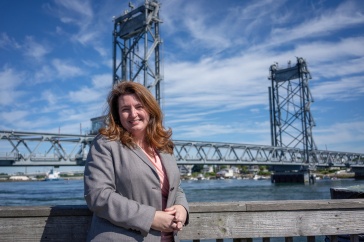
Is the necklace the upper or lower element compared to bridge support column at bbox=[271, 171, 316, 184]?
upper

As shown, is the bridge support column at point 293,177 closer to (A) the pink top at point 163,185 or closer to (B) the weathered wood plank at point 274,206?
(B) the weathered wood plank at point 274,206

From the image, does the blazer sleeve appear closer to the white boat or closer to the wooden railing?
the wooden railing

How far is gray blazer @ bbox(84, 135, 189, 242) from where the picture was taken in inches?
77.0

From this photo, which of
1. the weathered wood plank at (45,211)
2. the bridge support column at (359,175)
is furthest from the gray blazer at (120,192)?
the bridge support column at (359,175)

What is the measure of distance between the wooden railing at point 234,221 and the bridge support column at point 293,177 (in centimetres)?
6198

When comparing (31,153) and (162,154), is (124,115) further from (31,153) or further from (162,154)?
(31,153)

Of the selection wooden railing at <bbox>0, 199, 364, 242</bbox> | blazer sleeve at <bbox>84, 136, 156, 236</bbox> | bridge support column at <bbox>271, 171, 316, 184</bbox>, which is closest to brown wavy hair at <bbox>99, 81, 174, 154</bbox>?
blazer sleeve at <bbox>84, 136, 156, 236</bbox>

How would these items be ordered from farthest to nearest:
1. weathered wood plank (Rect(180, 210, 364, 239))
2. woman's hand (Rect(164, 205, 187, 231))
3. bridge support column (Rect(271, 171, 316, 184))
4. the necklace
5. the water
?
bridge support column (Rect(271, 171, 316, 184)) → the water → weathered wood plank (Rect(180, 210, 364, 239)) → the necklace → woman's hand (Rect(164, 205, 187, 231))

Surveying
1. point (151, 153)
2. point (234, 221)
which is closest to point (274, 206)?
point (234, 221)

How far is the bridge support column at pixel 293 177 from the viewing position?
202 feet

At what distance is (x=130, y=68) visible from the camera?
1606 inches

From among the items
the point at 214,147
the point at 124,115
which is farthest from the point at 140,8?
the point at 124,115

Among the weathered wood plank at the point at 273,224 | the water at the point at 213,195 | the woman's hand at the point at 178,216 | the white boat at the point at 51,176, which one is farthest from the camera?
the white boat at the point at 51,176

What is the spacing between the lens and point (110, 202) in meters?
1.95
